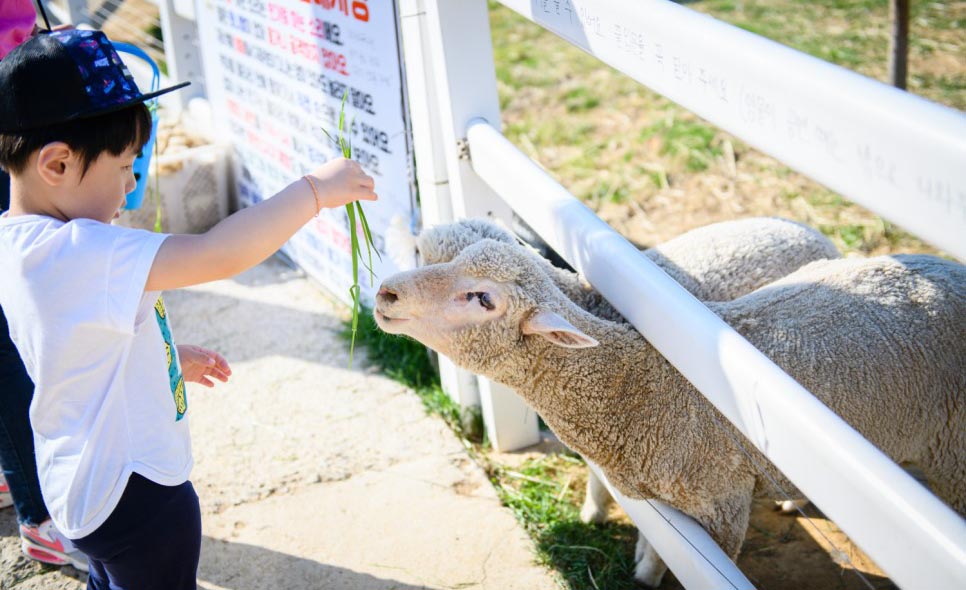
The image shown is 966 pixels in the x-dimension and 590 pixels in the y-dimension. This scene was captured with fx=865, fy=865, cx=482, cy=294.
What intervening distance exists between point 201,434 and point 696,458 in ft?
6.87

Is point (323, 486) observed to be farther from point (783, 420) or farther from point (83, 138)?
point (783, 420)

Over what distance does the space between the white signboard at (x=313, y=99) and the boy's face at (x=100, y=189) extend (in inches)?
60.2

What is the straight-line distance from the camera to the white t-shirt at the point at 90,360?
1644 millimetres

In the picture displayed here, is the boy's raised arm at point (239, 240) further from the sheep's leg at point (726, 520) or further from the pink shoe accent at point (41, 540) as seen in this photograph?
the pink shoe accent at point (41, 540)

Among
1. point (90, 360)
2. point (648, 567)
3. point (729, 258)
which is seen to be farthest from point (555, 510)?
point (90, 360)

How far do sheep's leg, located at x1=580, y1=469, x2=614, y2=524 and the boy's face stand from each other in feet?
5.65

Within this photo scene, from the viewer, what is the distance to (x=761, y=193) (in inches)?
190

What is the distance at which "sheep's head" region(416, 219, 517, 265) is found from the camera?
2293mm

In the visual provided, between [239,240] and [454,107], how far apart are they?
1256mm

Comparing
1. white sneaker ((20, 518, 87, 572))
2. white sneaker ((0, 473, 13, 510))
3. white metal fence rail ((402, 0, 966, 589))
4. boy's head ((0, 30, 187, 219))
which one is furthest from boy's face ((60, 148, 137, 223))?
white sneaker ((0, 473, 13, 510))

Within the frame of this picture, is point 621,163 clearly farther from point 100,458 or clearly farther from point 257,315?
point 100,458

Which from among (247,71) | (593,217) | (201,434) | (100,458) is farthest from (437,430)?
(247,71)

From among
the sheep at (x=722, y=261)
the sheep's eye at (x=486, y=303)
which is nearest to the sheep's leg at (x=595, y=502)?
the sheep at (x=722, y=261)

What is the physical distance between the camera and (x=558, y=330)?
6.81 ft
